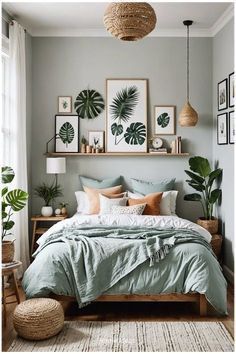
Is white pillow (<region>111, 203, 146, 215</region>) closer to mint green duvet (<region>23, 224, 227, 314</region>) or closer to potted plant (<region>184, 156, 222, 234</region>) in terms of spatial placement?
potted plant (<region>184, 156, 222, 234</region>)

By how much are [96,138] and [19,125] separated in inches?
44.0

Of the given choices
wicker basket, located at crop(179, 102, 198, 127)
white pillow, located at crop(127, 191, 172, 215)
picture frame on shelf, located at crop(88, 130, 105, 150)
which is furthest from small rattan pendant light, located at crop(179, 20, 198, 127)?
picture frame on shelf, located at crop(88, 130, 105, 150)

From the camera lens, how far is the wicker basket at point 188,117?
18.9ft

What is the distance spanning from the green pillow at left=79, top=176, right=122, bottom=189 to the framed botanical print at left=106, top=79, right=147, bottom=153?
386mm

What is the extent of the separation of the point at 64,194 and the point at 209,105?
2.18 metres

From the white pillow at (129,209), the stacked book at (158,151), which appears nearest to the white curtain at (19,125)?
the white pillow at (129,209)

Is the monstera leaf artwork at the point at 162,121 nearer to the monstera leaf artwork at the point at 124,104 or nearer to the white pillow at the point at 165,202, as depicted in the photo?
the monstera leaf artwork at the point at 124,104

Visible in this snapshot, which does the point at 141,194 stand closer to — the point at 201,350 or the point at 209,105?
the point at 209,105

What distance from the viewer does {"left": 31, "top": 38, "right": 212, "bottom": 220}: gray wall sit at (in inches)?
240

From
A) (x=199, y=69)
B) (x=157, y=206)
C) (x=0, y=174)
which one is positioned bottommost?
(x=157, y=206)

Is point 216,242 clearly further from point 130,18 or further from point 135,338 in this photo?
point 130,18

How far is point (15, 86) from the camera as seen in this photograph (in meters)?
5.29

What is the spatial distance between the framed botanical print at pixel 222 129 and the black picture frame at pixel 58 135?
177cm

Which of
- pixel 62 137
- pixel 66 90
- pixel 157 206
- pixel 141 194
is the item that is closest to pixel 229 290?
pixel 157 206
